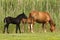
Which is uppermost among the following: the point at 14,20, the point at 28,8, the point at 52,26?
the point at 28,8

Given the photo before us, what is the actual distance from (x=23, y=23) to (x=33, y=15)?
3.79 feet

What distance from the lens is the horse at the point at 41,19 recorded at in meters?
21.6

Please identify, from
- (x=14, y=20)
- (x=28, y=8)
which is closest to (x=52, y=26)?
(x=28, y=8)

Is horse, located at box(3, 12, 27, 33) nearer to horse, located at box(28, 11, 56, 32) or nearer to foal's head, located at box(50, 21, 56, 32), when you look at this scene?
horse, located at box(28, 11, 56, 32)

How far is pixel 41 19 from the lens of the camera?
22672mm

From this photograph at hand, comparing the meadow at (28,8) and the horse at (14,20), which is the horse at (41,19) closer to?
the meadow at (28,8)

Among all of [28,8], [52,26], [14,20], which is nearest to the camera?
[14,20]

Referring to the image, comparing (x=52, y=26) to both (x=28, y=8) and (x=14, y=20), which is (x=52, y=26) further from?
(x=14, y=20)

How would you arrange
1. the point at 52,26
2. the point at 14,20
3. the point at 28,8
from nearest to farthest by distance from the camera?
the point at 14,20, the point at 52,26, the point at 28,8

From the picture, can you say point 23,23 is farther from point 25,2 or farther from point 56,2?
point 56,2

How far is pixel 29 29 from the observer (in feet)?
68.7

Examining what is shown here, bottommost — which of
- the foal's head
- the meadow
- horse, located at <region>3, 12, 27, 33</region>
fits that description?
the foal's head

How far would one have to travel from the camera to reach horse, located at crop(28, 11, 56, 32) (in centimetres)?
2159

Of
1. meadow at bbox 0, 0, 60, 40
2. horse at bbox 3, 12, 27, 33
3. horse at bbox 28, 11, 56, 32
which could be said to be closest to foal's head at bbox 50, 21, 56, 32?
horse at bbox 28, 11, 56, 32
